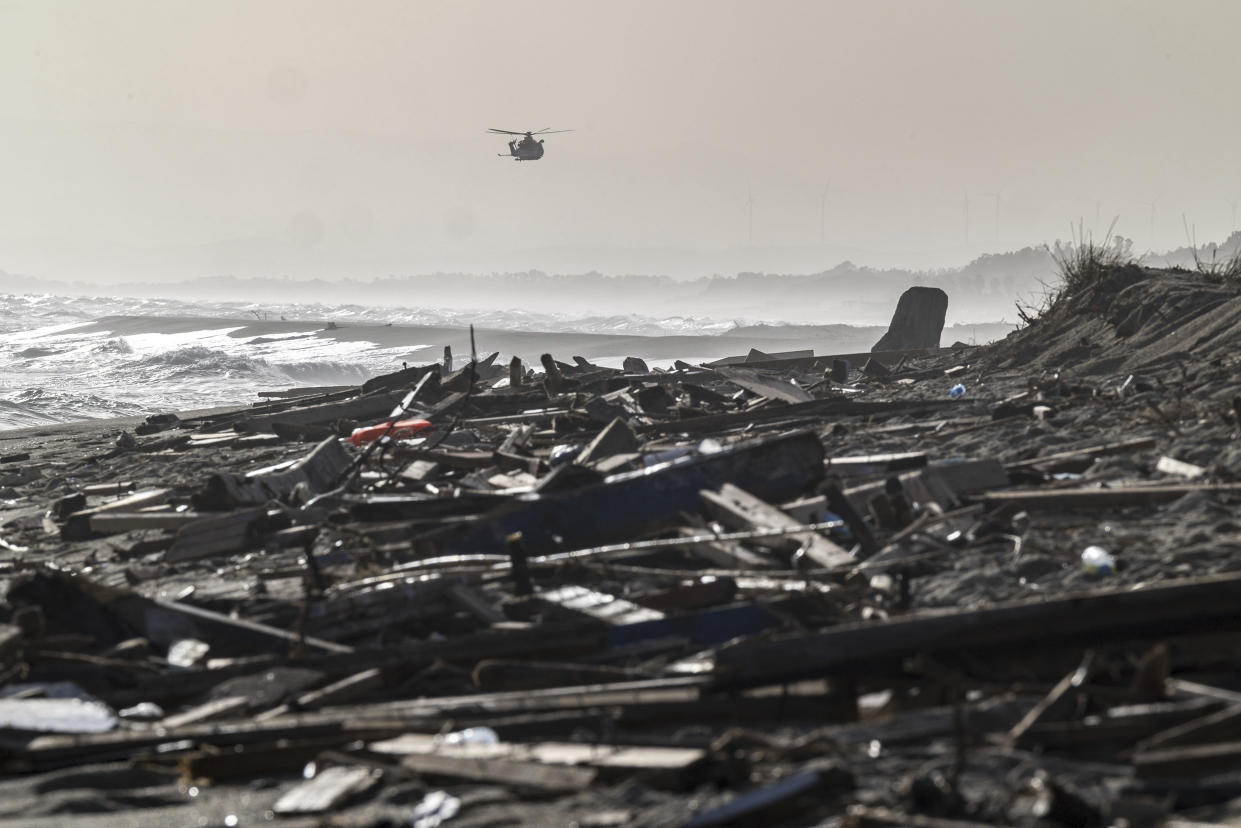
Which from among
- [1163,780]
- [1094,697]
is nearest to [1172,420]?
[1094,697]

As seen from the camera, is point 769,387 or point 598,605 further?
point 769,387

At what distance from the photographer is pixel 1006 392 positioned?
41.0 ft

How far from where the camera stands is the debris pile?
3.34 meters

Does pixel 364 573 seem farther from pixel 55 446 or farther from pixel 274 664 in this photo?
pixel 55 446

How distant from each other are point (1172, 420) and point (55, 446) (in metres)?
13.8

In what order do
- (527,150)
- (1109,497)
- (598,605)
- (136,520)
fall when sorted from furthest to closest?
1. (527,150)
2. (136,520)
3. (1109,497)
4. (598,605)

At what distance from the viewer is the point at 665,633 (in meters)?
4.95

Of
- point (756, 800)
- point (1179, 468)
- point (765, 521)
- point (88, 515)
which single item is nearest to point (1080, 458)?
point (1179, 468)

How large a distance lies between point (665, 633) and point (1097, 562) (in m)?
1.93

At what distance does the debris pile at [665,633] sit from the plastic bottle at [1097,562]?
0.07ft

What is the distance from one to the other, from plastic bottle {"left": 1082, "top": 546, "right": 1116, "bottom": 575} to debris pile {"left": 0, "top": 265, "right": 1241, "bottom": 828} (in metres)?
0.02

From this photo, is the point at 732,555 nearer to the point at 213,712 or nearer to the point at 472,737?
the point at 472,737

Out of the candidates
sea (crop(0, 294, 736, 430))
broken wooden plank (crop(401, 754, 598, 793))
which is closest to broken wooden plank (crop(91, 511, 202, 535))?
broken wooden plank (crop(401, 754, 598, 793))

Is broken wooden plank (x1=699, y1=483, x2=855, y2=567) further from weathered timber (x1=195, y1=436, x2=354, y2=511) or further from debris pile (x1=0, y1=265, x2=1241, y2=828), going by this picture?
weathered timber (x1=195, y1=436, x2=354, y2=511)
